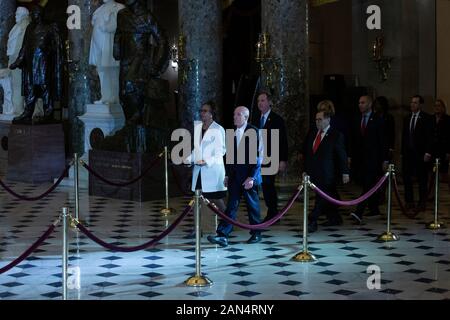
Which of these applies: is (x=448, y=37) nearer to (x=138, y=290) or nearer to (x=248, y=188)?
(x=248, y=188)

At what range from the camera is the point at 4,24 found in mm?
18984

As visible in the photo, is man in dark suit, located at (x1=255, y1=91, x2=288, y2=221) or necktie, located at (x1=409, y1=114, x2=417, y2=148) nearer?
man in dark suit, located at (x1=255, y1=91, x2=288, y2=221)

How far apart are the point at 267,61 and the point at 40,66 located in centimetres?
507

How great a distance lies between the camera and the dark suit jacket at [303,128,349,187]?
10.3 meters

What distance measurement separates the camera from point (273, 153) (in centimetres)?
1031

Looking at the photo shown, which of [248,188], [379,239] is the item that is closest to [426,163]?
[379,239]

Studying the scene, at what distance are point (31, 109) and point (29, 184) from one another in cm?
156

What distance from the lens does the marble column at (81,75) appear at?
1614 centimetres

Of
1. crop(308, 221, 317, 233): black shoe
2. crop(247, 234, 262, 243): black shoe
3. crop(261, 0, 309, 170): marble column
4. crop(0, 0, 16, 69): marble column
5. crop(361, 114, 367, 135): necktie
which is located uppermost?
crop(0, 0, 16, 69): marble column

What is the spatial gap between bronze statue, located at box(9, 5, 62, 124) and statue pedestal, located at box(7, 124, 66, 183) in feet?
0.98

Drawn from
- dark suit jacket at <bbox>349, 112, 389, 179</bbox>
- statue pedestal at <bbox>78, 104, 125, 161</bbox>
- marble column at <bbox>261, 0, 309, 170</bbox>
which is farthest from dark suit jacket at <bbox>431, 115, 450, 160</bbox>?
→ statue pedestal at <bbox>78, 104, 125, 161</bbox>

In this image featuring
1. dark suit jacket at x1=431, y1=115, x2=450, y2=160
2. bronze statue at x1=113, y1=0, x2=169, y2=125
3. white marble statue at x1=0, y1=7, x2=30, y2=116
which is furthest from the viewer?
white marble statue at x1=0, y1=7, x2=30, y2=116

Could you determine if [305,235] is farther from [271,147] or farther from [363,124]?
[363,124]

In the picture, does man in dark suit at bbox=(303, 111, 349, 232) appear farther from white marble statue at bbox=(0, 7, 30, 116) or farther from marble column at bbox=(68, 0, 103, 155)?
white marble statue at bbox=(0, 7, 30, 116)
